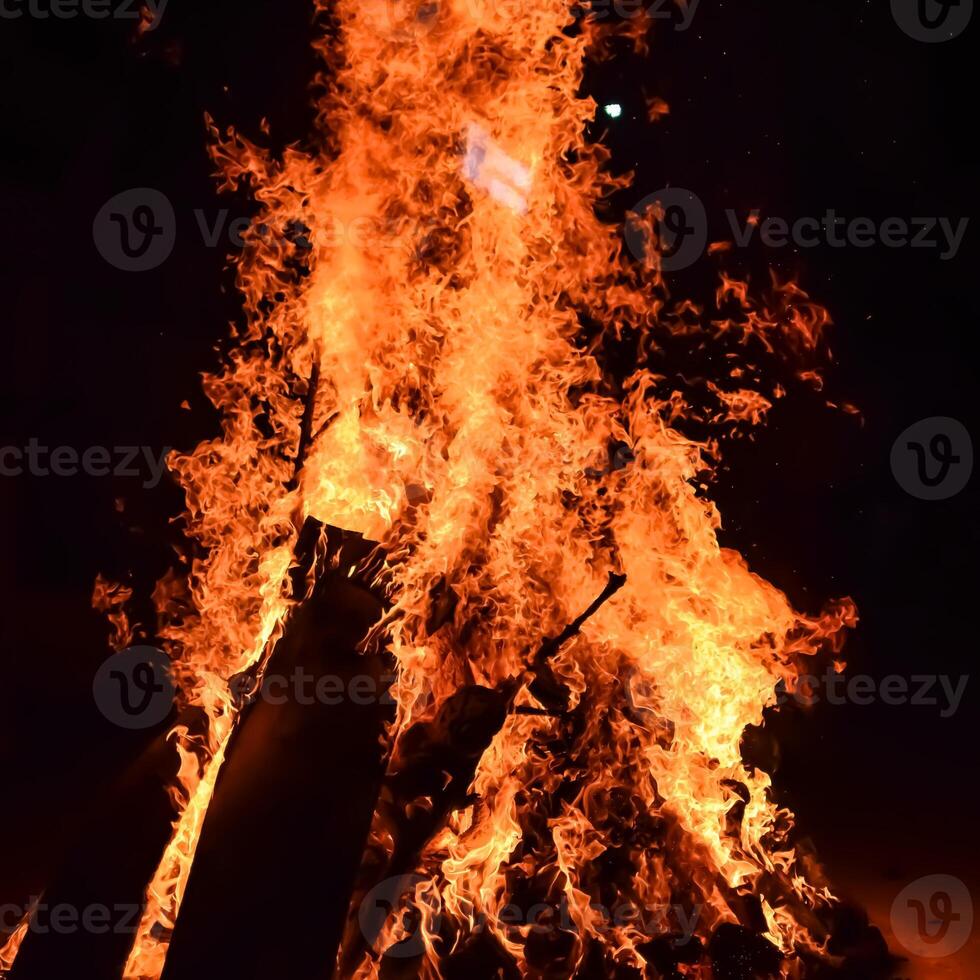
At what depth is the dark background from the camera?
6.92 m

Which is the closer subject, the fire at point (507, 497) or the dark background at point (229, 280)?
the fire at point (507, 497)

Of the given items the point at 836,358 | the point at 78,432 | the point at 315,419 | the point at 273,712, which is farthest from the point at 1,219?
the point at 836,358

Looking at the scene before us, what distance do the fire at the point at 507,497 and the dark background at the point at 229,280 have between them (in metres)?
1.12

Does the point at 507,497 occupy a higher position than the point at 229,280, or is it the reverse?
the point at 229,280

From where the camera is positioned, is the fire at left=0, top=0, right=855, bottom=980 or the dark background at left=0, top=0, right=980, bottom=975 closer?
the fire at left=0, top=0, right=855, bottom=980

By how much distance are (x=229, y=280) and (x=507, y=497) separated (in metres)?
3.61

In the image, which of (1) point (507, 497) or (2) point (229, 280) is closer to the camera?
(1) point (507, 497)

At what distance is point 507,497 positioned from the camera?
206 inches

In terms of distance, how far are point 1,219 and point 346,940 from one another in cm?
628

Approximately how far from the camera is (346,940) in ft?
13.0

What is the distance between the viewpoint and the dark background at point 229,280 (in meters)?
6.92

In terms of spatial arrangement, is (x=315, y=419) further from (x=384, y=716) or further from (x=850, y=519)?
(x=850, y=519)

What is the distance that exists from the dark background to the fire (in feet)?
3.67

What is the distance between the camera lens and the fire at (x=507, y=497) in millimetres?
4773
